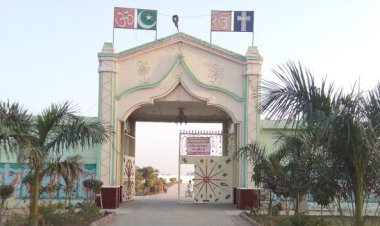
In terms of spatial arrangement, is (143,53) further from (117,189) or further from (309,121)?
(309,121)

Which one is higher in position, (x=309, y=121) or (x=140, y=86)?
(x=140, y=86)

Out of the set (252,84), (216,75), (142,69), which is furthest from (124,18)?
(252,84)

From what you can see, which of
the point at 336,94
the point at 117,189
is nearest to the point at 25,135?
the point at 336,94

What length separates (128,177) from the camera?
26516mm

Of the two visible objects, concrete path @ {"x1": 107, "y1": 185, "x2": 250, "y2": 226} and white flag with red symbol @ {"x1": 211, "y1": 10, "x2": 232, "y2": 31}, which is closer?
concrete path @ {"x1": 107, "y1": 185, "x2": 250, "y2": 226}

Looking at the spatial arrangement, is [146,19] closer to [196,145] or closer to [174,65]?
[174,65]

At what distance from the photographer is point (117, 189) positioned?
71.2 feet

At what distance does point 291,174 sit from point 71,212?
646 centimetres

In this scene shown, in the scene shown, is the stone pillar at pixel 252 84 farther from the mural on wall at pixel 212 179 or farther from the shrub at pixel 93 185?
the shrub at pixel 93 185

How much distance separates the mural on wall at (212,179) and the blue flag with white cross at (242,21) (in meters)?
6.68

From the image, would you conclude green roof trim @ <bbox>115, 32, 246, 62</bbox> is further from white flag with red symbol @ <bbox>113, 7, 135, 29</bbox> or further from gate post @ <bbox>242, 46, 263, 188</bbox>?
white flag with red symbol @ <bbox>113, 7, 135, 29</bbox>

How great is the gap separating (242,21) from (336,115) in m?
14.6

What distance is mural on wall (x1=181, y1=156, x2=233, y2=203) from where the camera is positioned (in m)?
25.5

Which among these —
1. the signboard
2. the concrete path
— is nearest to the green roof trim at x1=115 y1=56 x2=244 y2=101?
the signboard
